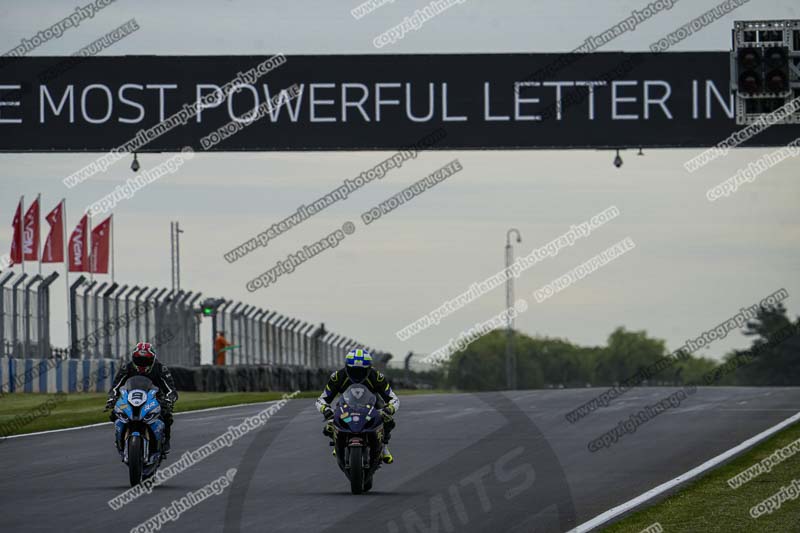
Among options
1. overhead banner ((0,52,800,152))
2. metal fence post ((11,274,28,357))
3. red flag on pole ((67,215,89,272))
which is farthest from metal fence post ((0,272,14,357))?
red flag on pole ((67,215,89,272))

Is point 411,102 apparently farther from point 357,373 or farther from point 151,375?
point 357,373

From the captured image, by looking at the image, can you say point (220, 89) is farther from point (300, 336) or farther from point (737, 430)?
point (300, 336)

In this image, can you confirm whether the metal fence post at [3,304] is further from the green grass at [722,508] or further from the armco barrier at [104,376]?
the green grass at [722,508]

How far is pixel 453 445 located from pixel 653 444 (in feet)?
8.65

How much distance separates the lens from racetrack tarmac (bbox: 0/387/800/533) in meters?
12.6

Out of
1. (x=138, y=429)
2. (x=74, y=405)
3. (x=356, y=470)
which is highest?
(x=74, y=405)

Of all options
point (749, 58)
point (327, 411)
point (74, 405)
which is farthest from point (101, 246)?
point (327, 411)

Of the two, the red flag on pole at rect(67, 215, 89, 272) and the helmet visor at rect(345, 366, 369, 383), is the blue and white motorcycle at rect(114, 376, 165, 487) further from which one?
the red flag on pole at rect(67, 215, 89, 272)

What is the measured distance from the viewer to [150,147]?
2625 cm

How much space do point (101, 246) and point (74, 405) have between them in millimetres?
17913

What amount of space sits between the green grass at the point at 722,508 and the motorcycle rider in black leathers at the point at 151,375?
5.07 metres

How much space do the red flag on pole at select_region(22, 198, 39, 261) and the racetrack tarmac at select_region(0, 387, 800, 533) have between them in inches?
764

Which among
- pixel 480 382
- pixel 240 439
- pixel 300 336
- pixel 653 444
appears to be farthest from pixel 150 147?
pixel 480 382

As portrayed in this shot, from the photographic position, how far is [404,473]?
54.2 ft
